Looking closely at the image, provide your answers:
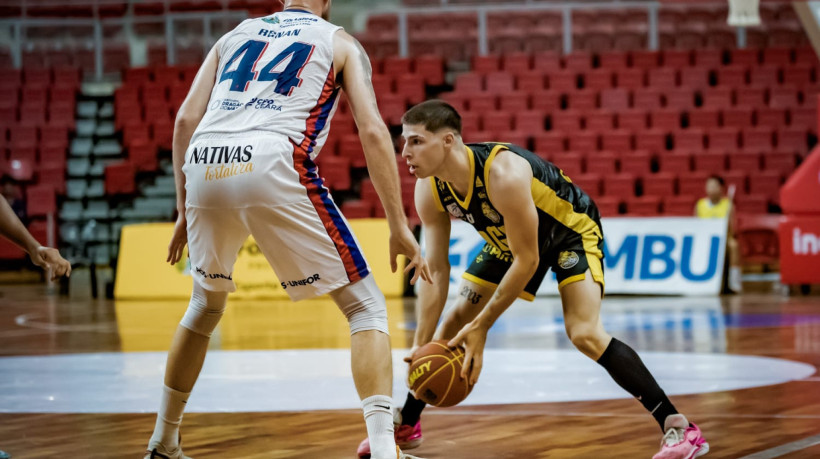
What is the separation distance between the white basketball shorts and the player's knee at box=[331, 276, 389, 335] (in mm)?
46

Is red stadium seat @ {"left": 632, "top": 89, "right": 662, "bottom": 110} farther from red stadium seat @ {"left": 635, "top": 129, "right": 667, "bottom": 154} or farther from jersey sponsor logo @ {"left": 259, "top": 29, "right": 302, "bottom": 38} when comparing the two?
jersey sponsor logo @ {"left": 259, "top": 29, "right": 302, "bottom": 38}

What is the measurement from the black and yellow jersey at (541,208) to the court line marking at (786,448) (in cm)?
96

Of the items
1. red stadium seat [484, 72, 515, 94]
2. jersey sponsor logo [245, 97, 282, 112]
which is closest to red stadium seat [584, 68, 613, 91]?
red stadium seat [484, 72, 515, 94]

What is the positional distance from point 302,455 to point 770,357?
374cm

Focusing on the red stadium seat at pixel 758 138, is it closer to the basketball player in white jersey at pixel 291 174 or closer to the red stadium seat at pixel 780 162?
the red stadium seat at pixel 780 162

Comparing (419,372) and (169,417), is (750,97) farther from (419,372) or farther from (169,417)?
(169,417)

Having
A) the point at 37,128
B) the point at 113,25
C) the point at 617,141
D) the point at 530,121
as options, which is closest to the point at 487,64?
the point at 530,121

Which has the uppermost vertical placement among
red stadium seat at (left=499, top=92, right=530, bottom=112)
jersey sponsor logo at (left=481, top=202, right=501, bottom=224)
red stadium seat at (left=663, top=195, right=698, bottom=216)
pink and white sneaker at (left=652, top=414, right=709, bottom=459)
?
jersey sponsor logo at (left=481, top=202, right=501, bottom=224)

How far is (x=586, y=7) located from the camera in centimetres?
1830

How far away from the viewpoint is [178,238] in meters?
3.93

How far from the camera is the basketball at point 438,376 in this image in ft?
13.3

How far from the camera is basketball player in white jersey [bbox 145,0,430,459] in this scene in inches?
140

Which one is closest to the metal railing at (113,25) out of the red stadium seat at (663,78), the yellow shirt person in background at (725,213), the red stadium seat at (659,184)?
the red stadium seat at (663,78)

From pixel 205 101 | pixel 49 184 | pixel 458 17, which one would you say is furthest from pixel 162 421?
pixel 458 17
